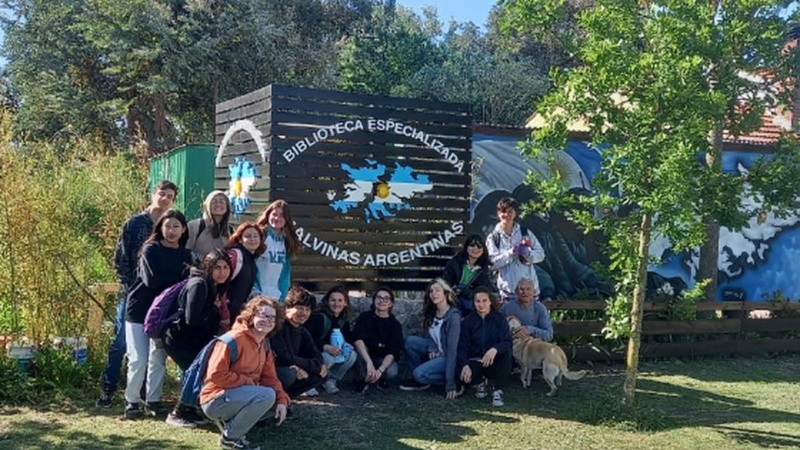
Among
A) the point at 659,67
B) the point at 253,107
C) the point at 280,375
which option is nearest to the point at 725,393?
the point at 659,67

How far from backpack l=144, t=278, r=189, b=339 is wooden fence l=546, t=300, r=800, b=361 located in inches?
175

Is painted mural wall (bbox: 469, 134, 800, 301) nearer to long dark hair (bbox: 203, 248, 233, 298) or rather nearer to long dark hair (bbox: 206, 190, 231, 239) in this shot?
long dark hair (bbox: 206, 190, 231, 239)

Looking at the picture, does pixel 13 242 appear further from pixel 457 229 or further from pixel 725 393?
pixel 725 393

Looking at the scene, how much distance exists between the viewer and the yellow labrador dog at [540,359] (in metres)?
6.98

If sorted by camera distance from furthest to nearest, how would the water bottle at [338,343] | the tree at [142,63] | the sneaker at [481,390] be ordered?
the tree at [142,63], the sneaker at [481,390], the water bottle at [338,343]

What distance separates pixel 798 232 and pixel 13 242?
1096 centimetres

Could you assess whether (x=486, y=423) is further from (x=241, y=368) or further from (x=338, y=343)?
(x=241, y=368)

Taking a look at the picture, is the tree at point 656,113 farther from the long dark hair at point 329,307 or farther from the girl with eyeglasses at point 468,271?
the long dark hair at point 329,307

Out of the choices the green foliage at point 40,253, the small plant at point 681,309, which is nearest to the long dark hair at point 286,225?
the green foliage at point 40,253

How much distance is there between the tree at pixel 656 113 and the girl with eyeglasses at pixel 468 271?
1.01 m

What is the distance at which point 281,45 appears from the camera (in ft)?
71.4

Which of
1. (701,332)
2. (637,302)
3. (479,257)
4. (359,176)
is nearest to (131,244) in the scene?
(359,176)

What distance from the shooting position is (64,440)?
516 cm

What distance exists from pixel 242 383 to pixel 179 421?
2.92 feet
